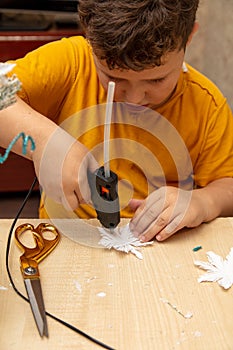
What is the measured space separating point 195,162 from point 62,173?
31 centimetres

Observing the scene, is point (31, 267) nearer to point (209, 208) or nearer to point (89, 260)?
point (89, 260)

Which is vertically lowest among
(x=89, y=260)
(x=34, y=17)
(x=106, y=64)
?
(x=34, y=17)

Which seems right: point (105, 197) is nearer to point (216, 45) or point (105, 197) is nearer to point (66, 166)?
point (66, 166)

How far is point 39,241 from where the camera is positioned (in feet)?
1.90

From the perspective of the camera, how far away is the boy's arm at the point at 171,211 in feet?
1.99

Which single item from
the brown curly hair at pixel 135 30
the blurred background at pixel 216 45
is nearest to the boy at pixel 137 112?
the brown curly hair at pixel 135 30

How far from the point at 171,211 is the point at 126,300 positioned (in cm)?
17

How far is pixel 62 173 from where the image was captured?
1.90 ft

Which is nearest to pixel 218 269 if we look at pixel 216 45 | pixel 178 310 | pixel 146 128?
pixel 178 310

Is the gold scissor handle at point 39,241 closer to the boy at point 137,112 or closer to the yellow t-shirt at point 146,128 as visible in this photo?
the boy at point 137,112

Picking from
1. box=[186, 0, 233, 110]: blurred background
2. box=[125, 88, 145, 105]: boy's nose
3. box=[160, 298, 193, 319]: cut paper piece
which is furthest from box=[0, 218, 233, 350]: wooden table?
box=[186, 0, 233, 110]: blurred background

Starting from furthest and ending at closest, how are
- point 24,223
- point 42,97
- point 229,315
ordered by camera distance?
point 42,97 < point 24,223 < point 229,315

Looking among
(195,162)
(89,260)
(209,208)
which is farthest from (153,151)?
(89,260)

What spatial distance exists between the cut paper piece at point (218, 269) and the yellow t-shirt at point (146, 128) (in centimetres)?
24
